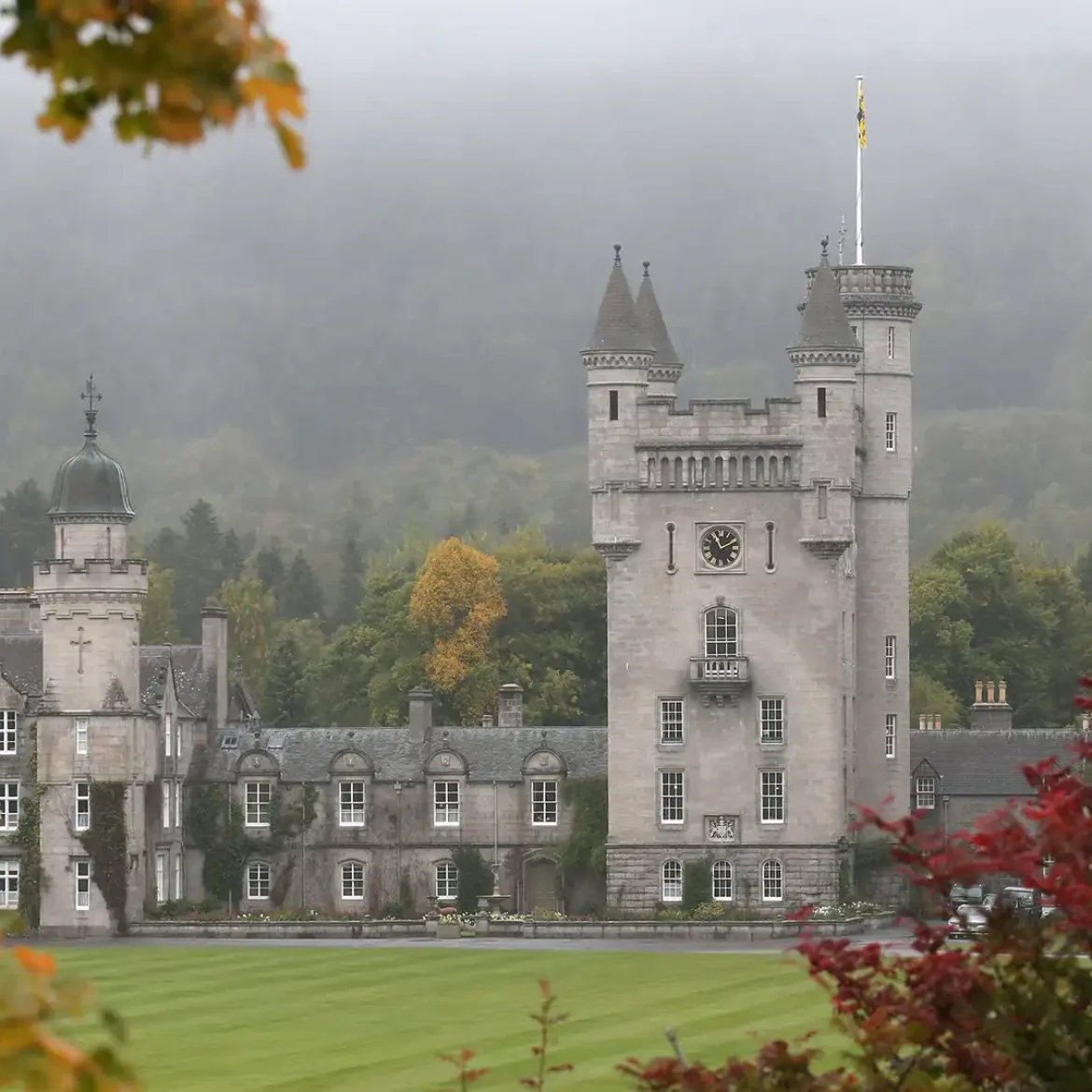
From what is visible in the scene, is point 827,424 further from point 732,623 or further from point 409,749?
point 409,749

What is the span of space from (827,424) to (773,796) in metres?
11.3

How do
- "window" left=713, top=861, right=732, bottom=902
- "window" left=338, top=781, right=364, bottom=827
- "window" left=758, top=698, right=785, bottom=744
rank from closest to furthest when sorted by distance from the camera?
1. "window" left=713, top=861, right=732, bottom=902
2. "window" left=758, top=698, right=785, bottom=744
3. "window" left=338, top=781, right=364, bottom=827

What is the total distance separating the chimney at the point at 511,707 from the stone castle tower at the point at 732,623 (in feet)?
28.0

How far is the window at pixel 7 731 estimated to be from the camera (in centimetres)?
8019

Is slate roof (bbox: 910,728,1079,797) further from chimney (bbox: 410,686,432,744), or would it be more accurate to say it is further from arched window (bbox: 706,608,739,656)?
chimney (bbox: 410,686,432,744)

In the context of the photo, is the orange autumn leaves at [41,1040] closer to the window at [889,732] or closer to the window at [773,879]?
the window at [773,879]

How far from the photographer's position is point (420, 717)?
85312mm

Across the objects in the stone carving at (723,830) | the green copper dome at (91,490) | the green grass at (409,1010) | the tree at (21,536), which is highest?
the tree at (21,536)

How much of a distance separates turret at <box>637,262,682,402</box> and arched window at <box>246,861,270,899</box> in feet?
64.3

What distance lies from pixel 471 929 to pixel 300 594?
371ft

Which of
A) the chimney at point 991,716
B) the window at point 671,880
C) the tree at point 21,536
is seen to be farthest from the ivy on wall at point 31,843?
the tree at point 21,536

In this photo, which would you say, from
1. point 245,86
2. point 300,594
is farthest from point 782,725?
point 300,594

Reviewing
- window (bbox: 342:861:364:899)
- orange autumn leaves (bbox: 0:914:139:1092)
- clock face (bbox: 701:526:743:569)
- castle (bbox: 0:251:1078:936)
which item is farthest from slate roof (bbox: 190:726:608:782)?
orange autumn leaves (bbox: 0:914:139:1092)

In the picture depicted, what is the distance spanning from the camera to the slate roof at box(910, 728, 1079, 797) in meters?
86.4
